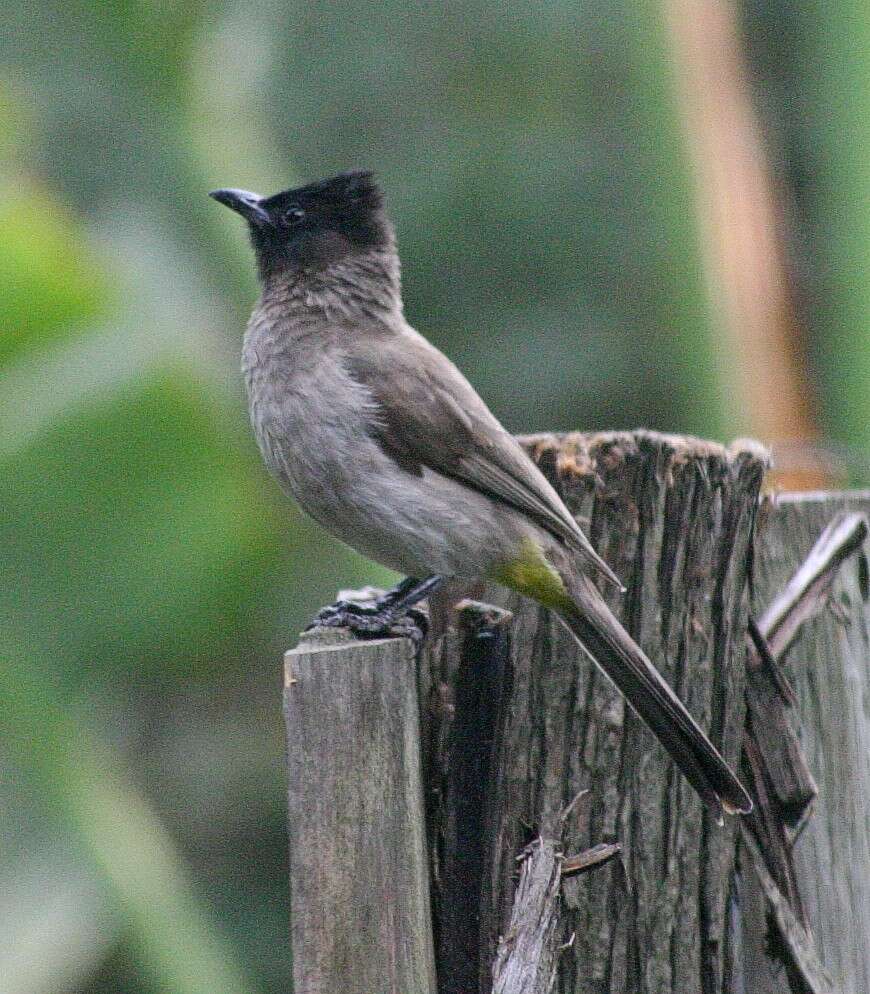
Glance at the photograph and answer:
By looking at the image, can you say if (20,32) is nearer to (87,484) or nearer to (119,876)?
(87,484)

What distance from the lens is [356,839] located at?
91.7 inches

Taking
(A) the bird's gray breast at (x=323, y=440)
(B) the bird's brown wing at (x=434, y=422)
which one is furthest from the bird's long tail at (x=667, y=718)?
(A) the bird's gray breast at (x=323, y=440)

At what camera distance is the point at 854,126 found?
5.25 metres

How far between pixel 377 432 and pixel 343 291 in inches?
22.6

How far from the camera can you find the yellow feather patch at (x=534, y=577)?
317cm

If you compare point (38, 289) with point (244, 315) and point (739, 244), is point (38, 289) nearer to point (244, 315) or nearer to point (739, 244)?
point (244, 315)

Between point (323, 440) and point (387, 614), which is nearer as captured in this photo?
point (387, 614)

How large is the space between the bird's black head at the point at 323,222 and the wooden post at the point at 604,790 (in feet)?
4.63

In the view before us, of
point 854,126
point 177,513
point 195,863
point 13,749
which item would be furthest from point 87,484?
point 195,863

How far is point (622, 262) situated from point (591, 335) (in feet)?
1.29

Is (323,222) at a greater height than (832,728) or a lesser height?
greater

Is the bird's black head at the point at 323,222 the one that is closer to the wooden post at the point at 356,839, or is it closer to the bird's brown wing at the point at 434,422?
the bird's brown wing at the point at 434,422

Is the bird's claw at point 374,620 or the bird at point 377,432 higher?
the bird at point 377,432

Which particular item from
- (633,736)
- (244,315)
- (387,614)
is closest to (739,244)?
(244,315)
